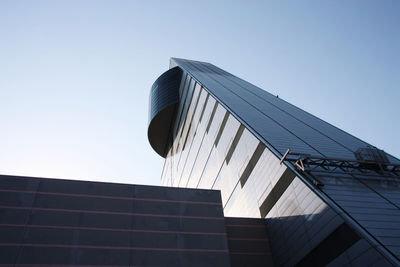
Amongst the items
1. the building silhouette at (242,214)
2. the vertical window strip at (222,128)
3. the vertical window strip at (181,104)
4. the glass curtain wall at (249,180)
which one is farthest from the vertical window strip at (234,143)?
the vertical window strip at (181,104)

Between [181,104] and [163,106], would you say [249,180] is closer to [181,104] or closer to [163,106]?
[181,104]

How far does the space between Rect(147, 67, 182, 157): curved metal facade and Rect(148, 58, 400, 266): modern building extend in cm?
1325

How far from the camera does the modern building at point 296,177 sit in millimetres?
15633

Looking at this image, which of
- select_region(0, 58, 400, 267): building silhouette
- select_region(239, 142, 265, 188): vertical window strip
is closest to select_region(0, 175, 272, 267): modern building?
select_region(0, 58, 400, 267): building silhouette

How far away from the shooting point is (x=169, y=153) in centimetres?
6228

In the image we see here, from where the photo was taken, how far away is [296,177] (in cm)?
1997

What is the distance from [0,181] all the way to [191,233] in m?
12.5

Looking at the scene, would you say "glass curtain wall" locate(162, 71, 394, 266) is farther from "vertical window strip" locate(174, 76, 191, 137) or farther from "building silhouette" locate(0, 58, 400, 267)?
"vertical window strip" locate(174, 76, 191, 137)

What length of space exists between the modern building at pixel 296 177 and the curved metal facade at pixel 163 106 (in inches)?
522

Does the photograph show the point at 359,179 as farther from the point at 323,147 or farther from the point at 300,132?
the point at 300,132

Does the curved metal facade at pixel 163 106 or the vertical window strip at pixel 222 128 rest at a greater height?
the curved metal facade at pixel 163 106

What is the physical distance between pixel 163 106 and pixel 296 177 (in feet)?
131

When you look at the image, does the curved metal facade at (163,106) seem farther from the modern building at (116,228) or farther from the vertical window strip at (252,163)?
the modern building at (116,228)

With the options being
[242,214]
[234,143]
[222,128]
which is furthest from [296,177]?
[222,128]
